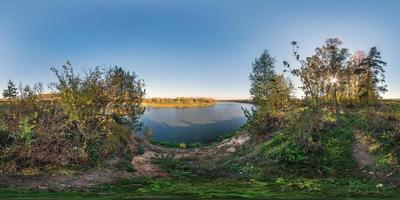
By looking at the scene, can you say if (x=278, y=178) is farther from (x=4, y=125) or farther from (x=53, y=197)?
(x=4, y=125)

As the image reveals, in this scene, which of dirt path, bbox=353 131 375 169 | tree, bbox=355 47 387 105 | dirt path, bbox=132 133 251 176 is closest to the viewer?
dirt path, bbox=353 131 375 169

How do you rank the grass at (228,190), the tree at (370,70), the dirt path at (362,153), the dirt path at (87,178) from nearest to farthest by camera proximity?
1. the grass at (228,190)
2. the dirt path at (87,178)
3. the dirt path at (362,153)
4. the tree at (370,70)

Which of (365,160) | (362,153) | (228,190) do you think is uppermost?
(362,153)

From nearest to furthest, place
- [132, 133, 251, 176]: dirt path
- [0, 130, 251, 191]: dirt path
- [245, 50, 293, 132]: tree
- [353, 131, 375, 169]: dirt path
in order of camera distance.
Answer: [0, 130, 251, 191]: dirt path, [353, 131, 375, 169]: dirt path, [132, 133, 251, 176]: dirt path, [245, 50, 293, 132]: tree

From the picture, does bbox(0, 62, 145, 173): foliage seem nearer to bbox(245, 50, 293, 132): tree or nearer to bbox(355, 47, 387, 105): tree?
bbox(245, 50, 293, 132): tree

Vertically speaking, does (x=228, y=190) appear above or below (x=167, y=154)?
above

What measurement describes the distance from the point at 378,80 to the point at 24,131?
247ft

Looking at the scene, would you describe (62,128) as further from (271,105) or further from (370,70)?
(370,70)

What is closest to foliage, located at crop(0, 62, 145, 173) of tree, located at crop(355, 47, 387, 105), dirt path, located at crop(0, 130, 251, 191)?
dirt path, located at crop(0, 130, 251, 191)

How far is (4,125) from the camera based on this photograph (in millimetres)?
22719

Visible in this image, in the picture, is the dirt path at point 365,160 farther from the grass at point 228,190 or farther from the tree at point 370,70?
the tree at point 370,70

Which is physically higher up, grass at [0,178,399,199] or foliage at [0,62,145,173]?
foliage at [0,62,145,173]

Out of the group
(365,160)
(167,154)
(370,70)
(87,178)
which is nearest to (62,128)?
(87,178)

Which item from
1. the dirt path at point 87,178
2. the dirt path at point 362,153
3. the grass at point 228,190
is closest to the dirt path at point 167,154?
the dirt path at point 87,178
